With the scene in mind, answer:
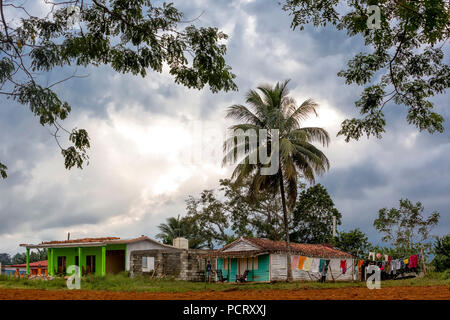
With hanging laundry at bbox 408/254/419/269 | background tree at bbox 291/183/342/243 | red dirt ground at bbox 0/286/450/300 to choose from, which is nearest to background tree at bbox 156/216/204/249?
background tree at bbox 291/183/342/243

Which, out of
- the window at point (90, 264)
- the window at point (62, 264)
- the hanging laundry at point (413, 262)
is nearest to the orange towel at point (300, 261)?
the hanging laundry at point (413, 262)

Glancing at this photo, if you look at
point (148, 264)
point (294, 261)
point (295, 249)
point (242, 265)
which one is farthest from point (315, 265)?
point (148, 264)

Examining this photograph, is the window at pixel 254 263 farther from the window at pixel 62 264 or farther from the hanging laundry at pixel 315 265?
the window at pixel 62 264

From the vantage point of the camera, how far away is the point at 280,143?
25828 millimetres

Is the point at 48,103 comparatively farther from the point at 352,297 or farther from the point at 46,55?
the point at 352,297

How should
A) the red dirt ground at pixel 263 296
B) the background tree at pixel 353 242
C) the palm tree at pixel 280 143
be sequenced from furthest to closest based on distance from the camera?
1. the background tree at pixel 353 242
2. the palm tree at pixel 280 143
3. the red dirt ground at pixel 263 296

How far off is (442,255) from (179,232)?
76.2 ft

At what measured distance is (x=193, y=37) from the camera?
13.0m

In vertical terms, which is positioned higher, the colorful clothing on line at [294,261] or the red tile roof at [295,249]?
the red tile roof at [295,249]

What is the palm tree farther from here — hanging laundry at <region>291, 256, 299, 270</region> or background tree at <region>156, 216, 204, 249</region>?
background tree at <region>156, 216, 204, 249</region>

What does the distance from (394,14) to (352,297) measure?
A: 8.59 meters

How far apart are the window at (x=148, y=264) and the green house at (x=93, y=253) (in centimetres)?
114

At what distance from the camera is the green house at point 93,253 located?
30.0 meters
